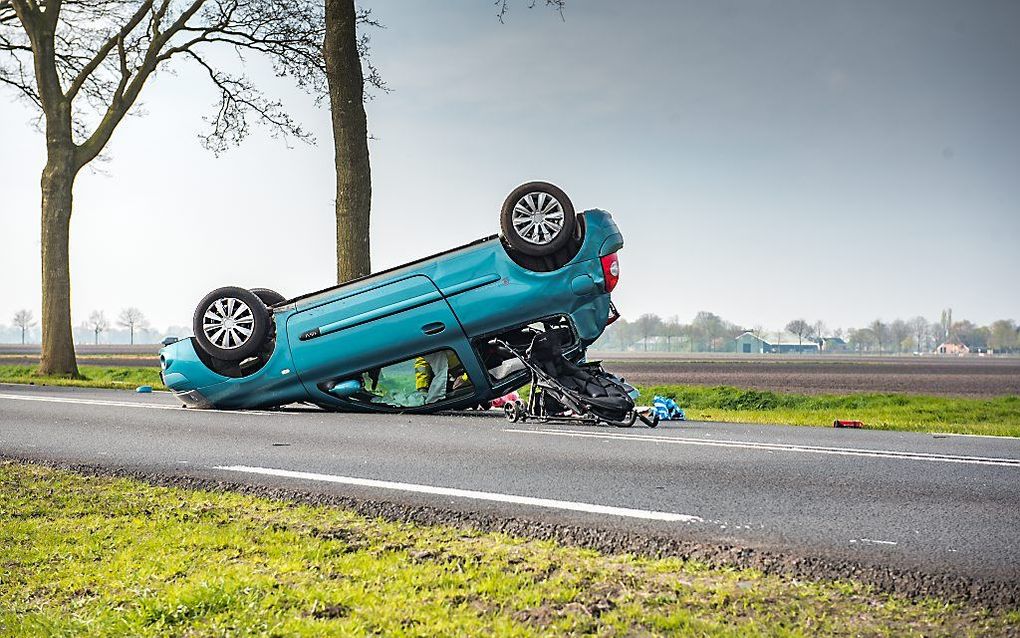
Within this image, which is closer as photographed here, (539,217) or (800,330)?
(539,217)

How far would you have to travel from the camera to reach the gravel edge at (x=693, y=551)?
11.8ft

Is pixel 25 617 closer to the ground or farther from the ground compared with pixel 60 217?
closer to the ground

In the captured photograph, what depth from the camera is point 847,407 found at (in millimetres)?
17344

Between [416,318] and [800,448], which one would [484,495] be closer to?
[800,448]

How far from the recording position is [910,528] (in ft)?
15.1

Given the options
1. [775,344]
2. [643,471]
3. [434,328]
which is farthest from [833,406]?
[775,344]

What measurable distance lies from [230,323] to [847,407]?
11.4 meters

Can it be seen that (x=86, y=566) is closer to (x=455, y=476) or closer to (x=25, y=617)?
(x=25, y=617)

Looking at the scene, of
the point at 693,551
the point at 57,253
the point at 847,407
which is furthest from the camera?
the point at 57,253

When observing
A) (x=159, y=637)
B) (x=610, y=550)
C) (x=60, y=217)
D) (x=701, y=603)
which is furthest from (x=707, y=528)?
(x=60, y=217)

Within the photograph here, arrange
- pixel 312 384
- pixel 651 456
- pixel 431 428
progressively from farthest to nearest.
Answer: pixel 312 384 → pixel 431 428 → pixel 651 456

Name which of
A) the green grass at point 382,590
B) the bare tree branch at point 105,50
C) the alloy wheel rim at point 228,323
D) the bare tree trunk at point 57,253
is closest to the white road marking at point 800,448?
the green grass at point 382,590

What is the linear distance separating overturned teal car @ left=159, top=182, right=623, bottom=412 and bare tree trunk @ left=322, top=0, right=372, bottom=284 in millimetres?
3943

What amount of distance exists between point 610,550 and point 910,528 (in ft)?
5.02
